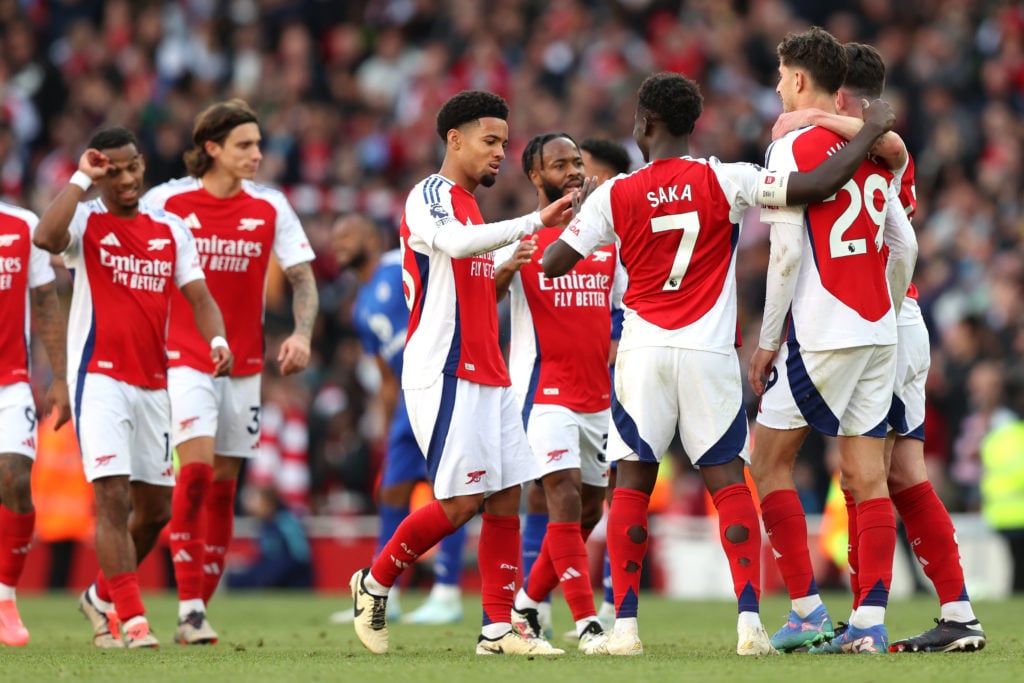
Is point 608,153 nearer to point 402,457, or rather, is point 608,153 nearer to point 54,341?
point 402,457

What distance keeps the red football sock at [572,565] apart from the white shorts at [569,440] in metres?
0.36

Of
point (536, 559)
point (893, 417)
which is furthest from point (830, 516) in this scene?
Answer: point (893, 417)

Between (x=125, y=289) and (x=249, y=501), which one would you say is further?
(x=249, y=501)

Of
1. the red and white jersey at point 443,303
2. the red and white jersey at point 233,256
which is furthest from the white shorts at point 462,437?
the red and white jersey at point 233,256

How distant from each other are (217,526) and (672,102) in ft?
13.7

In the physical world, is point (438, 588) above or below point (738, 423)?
below

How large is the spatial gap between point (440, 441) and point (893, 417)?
7.33 feet

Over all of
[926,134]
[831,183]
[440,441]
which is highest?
[926,134]

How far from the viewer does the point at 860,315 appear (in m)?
7.46

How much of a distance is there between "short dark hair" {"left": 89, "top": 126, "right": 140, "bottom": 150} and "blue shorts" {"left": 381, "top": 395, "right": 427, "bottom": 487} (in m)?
3.62

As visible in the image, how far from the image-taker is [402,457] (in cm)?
1198

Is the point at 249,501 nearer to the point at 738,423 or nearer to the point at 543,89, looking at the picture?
the point at 543,89

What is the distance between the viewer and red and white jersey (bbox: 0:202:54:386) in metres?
8.91

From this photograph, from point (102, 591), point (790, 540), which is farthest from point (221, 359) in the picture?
point (790, 540)
